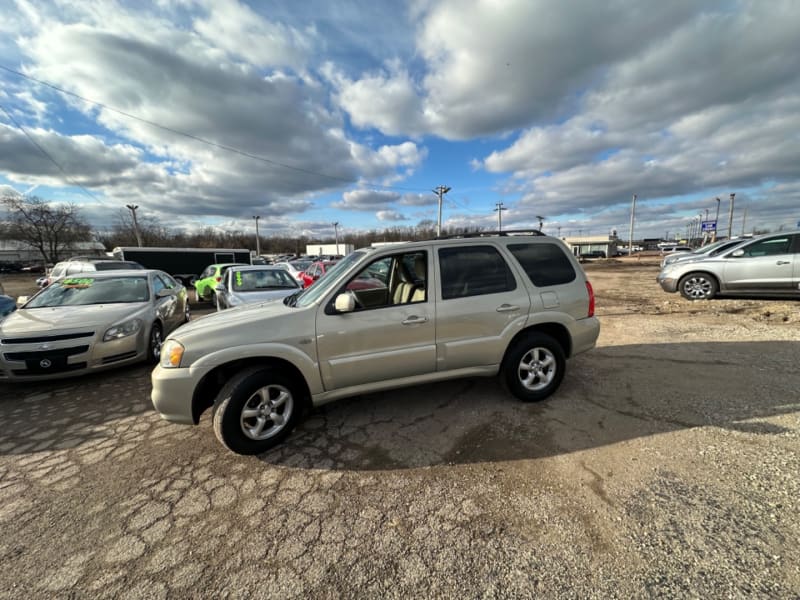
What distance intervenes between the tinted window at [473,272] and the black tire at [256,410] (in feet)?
5.71

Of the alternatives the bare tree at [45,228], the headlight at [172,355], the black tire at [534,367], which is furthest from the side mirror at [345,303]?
the bare tree at [45,228]

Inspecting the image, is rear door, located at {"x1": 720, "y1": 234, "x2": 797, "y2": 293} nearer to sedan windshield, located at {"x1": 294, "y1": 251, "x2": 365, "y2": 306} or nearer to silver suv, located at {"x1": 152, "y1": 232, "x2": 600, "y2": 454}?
silver suv, located at {"x1": 152, "y1": 232, "x2": 600, "y2": 454}

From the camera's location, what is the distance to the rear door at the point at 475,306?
3.22 m

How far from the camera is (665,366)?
4449 millimetres

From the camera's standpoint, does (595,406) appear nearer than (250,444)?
No

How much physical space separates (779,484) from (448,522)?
235 cm

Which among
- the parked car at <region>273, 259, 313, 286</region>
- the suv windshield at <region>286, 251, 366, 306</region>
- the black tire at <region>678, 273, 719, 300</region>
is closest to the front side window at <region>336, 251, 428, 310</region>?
the suv windshield at <region>286, 251, 366, 306</region>

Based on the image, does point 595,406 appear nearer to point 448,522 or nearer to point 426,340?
point 426,340

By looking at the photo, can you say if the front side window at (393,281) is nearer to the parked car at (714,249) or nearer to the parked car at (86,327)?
the parked car at (86,327)

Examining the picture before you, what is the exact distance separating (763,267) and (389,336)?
9961 mm

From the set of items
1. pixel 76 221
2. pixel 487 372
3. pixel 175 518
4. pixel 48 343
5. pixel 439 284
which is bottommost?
pixel 175 518

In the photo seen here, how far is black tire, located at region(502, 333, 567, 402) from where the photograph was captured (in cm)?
347

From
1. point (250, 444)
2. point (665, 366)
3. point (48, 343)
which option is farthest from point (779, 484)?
point (48, 343)

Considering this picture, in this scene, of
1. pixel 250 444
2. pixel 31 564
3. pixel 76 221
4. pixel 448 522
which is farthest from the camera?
pixel 76 221
